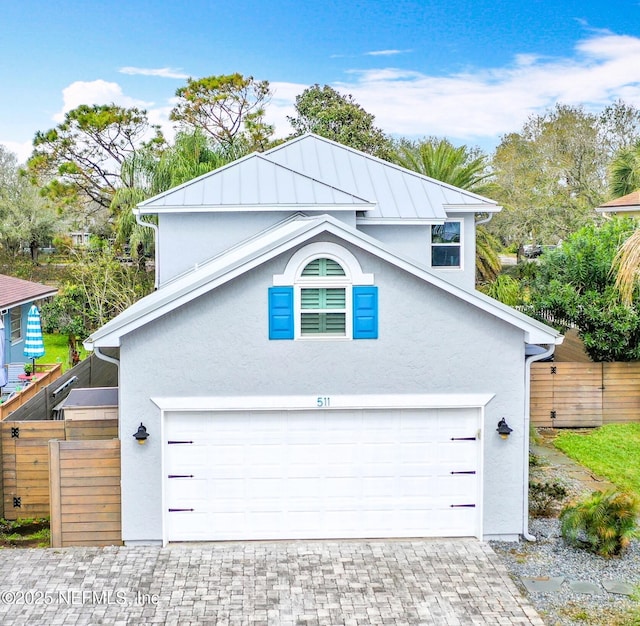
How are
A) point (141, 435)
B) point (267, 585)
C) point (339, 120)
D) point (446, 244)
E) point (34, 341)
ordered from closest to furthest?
1. point (267, 585)
2. point (141, 435)
3. point (446, 244)
4. point (34, 341)
5. point (339, 120)

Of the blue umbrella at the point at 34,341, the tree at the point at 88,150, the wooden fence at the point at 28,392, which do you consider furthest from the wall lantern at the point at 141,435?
the tree at the point at 88,150

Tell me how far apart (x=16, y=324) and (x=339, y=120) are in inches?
803

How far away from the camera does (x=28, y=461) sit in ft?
39.3

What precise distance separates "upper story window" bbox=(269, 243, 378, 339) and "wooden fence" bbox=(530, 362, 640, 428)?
8.33 m

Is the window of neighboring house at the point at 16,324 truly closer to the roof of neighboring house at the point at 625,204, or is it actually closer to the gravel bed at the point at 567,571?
the gravel bed at the point at 567,571

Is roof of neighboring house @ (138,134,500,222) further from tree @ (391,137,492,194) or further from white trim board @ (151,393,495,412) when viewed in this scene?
tree @ (391,137,492,194)

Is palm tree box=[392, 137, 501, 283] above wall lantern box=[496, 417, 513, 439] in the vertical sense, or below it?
above

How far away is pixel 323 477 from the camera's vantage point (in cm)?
1103

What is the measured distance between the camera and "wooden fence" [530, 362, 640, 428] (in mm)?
17562

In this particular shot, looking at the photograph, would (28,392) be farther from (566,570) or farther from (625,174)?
(625,174)

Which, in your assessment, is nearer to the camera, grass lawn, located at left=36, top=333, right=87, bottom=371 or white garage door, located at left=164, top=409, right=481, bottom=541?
white garage door, located at left=164, top=409, right=481, bottom=541

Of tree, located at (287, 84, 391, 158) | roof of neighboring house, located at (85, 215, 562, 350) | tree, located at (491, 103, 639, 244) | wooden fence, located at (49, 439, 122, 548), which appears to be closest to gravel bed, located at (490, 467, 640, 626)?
roof of neighboring house, located at (85, 215, 562, 350)

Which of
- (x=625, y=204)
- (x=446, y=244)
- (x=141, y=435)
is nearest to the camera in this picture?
(x=141, y=435)

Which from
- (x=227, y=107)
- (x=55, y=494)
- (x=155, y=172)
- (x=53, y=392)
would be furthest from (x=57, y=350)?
(x=55, y=494)
